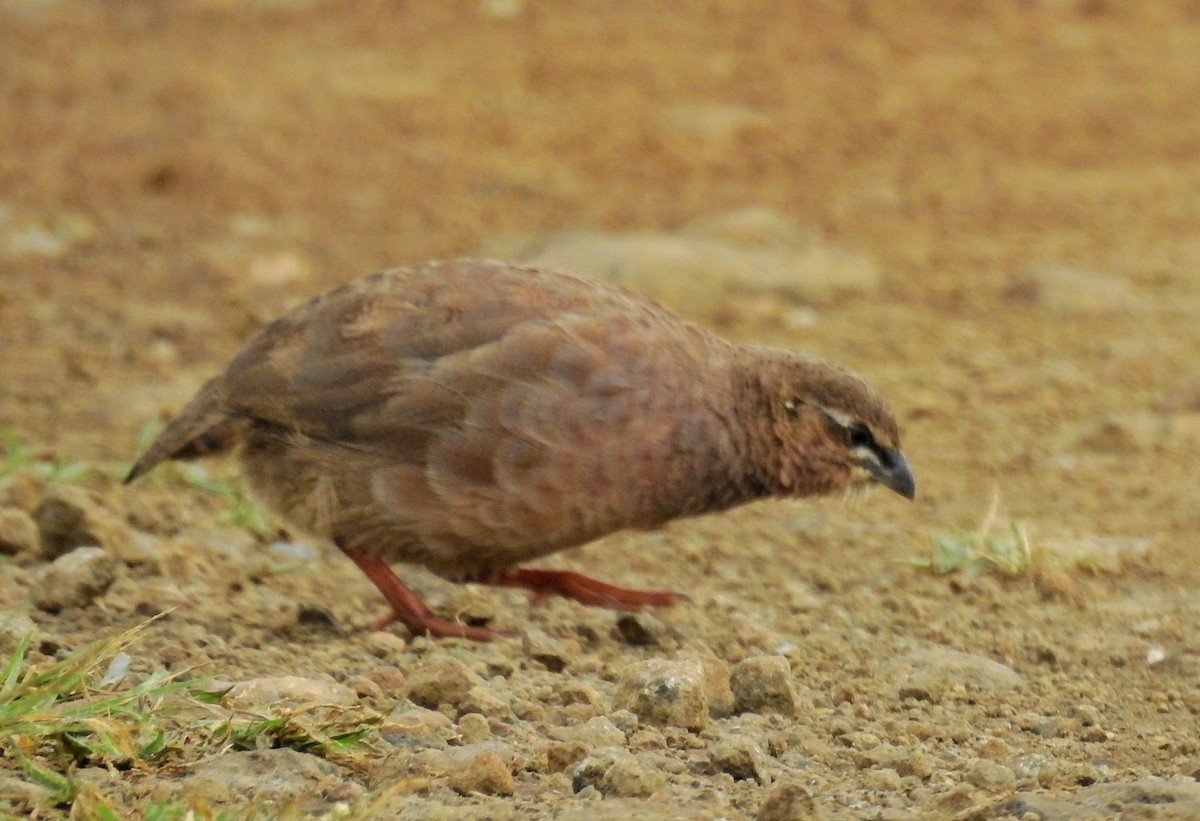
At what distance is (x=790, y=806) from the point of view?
10.8 feet

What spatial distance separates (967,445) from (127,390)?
3.20 meters

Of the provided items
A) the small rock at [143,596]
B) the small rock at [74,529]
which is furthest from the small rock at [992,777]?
the small rock at [74,529]

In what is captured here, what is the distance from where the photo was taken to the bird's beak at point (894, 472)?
5.29 m

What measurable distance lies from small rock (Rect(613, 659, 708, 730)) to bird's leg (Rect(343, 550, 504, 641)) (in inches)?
34.6

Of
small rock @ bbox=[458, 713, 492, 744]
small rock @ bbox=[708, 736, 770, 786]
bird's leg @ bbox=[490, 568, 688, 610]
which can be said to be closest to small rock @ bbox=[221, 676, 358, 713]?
small rock @ bbox=[458, 713, 492, 744]

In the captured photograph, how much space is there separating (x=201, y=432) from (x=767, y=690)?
6.11 feet

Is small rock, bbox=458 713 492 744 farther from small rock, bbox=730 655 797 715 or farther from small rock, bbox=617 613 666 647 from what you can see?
small rock, bbox=617 613 666 647

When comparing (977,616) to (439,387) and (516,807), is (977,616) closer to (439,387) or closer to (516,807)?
(439,387)

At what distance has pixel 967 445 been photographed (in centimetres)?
696

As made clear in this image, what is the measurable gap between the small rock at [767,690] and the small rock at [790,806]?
86 cm

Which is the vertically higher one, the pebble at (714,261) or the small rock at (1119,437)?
the small rock at (1119,437)

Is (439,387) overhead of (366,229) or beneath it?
overhead

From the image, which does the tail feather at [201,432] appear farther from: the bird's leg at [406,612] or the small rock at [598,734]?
the small rock at [598,734]

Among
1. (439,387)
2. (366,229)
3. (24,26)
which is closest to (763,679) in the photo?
(439,387)
